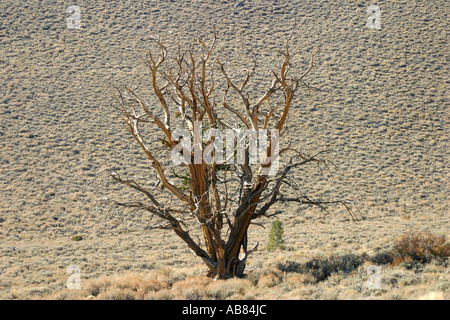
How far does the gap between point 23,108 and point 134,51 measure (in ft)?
33.8

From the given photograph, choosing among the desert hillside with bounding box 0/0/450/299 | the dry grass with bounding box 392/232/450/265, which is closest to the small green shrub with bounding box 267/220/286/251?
the desert hillside with bounding box 0/0/450/299

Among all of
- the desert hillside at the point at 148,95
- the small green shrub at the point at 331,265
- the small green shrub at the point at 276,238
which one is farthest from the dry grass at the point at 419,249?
the small green shrub at the point at 276,238

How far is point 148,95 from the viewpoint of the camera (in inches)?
1241

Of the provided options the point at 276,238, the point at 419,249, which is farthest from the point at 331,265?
the point at 276,238

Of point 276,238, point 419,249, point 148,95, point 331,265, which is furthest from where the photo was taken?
point 148,95

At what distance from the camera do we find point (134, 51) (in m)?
37.5

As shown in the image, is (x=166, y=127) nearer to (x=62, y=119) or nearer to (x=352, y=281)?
(x=352, y=281)

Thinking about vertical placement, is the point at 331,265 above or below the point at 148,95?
below

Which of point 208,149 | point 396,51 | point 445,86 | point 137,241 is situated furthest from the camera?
point 396,51

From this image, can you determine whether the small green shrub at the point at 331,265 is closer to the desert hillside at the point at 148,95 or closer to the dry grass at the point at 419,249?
the dry grass at the point at 419,249

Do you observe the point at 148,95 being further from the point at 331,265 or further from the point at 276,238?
the point at 331,265

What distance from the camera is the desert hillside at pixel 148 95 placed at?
1819cm

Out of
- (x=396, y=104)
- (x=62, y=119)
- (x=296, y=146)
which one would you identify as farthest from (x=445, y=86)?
(x=62, y=119)
